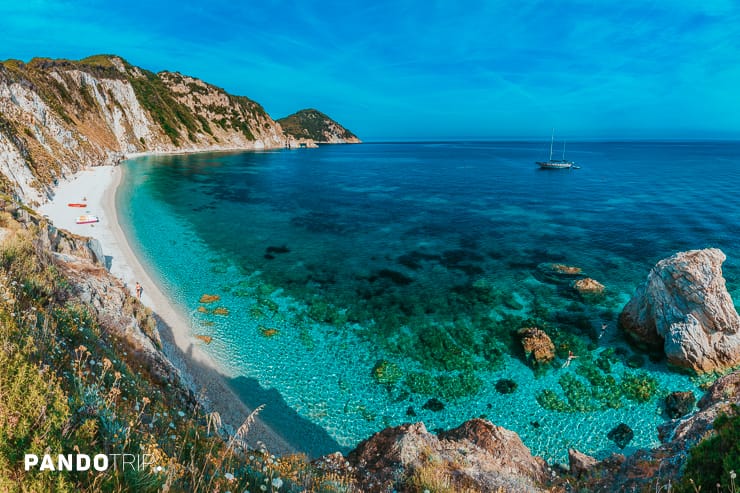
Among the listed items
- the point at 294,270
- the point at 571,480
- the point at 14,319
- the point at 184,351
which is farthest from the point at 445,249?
the point at 14,319

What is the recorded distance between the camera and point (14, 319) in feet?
23.5

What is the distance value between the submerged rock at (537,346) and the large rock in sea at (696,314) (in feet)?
20.5

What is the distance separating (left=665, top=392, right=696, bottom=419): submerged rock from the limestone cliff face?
51882mm

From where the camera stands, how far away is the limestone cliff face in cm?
5034

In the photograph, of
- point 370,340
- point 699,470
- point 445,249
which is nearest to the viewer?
point 699,470

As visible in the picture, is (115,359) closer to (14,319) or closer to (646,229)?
(14,319)

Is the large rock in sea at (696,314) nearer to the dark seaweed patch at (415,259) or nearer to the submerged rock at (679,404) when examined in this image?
the submerged rock at (679,404)

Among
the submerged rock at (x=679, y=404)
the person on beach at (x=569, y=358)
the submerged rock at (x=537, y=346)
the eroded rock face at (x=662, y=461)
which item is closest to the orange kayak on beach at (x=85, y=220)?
the submerged rock at (x=537, y=346)

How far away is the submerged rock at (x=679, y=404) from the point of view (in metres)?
16.2

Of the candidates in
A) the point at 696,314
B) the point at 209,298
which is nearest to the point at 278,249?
the point at 209,298

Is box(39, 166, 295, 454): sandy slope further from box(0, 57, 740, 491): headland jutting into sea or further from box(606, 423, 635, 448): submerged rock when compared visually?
box(606, 423, 635, 448): submerged rock

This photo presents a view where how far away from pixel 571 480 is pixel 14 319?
526 inches

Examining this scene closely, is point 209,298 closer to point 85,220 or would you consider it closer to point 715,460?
point 85,220

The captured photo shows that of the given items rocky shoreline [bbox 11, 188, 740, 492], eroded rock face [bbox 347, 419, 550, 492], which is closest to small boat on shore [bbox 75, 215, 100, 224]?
rocky shoreline [bbox 11, 188, 740, 492]
